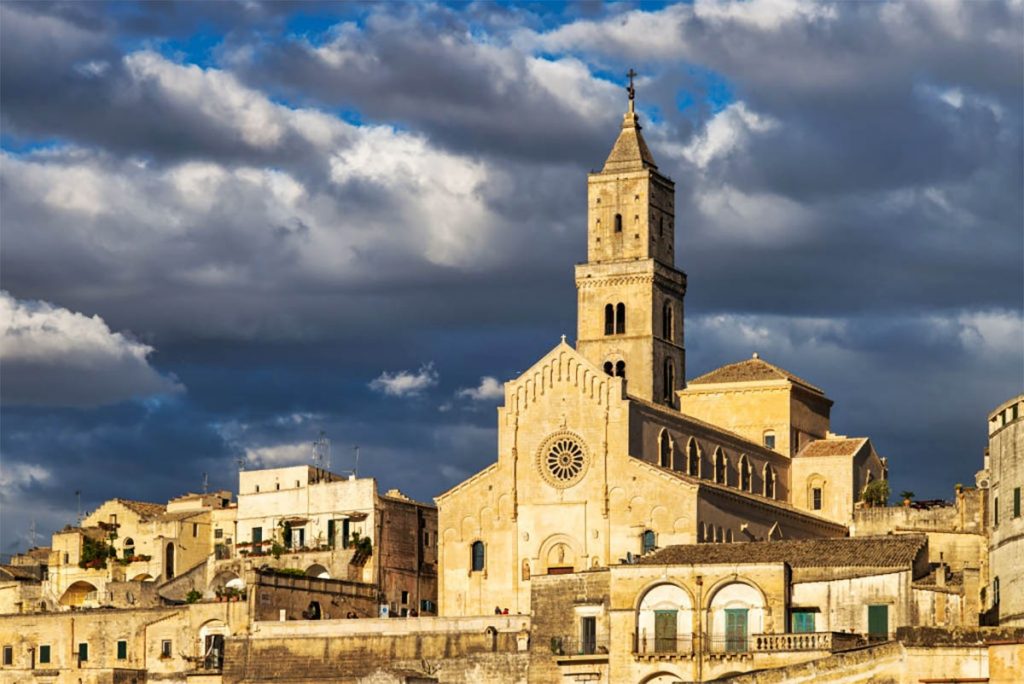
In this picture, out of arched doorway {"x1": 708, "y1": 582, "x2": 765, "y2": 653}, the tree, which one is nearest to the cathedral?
the tree

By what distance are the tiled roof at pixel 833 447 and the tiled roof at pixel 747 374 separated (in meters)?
2.83

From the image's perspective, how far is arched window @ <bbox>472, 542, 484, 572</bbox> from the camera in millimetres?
104188

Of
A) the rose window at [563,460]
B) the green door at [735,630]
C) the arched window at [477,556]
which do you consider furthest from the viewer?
the arched window at [477,556]

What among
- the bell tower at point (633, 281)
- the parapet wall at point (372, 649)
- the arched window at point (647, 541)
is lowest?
the parapet wall at point (372, 649)

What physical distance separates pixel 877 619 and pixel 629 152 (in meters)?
42.8

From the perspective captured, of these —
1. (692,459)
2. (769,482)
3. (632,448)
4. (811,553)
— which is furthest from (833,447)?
(811,553)

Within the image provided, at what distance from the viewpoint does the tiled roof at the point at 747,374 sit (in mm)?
117188

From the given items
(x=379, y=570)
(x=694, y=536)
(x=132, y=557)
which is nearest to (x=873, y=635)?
(x=694, y=536)

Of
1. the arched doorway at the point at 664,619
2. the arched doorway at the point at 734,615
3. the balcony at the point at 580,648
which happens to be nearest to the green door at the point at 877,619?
the arched doorway at the point at 734,615

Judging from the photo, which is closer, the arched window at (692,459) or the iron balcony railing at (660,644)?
the iron balcony railing at (660,644)

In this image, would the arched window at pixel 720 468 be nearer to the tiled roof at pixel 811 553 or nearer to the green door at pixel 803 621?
the tiled roof at pixel 811 553

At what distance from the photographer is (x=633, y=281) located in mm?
117438

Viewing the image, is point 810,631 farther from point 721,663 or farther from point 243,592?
point 243,592

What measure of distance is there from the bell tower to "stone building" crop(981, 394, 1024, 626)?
39.2 meters
